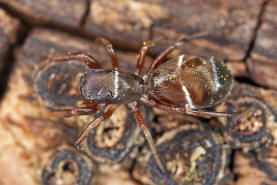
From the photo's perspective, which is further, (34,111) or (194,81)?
(34,111)

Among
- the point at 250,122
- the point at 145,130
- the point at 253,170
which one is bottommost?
the point at 253,170

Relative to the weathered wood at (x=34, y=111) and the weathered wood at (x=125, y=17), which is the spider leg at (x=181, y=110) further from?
the weathered wood at (x=125, y=17)

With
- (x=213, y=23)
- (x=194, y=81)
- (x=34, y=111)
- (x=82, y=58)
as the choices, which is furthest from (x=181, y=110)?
(x=34, y=111)

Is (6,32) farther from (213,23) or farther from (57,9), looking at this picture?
(213,23)

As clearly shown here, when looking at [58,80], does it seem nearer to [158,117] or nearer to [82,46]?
[82,46]

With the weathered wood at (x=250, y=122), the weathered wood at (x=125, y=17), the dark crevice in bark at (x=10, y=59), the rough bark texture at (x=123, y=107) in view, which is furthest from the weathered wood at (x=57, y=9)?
the weathered wood at (x=250, y=122)

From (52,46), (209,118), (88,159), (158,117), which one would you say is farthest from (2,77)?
(209,118)

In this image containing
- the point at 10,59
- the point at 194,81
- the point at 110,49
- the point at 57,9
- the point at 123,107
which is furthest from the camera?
the point at 10,59

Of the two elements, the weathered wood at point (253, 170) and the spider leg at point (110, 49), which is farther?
the spider leg at point (110, 49)
